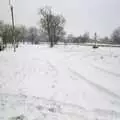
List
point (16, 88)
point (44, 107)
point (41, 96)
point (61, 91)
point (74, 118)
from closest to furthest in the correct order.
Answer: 1. point (74, 118)
2. point (44, 107)
3. point (41, 96)
4. point (61, 91)
5. point (16, 88)

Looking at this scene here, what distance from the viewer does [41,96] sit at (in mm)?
2521

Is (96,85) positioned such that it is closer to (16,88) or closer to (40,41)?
(16,88)

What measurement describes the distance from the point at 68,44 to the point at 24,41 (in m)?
6.81

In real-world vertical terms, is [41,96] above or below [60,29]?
below

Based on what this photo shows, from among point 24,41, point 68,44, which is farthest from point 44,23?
point 24,41

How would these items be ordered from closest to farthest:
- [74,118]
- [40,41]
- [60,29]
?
[74,118]
[60,29]
[40,41]

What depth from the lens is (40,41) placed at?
69.5 ft

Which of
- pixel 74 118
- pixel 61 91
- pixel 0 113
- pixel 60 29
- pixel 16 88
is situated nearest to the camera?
pixel 74 118

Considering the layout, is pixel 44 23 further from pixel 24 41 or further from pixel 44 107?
pixel 44 107

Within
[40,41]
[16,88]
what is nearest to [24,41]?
[40,41]

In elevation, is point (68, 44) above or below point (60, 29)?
below

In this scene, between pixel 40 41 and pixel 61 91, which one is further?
pixel 40 41

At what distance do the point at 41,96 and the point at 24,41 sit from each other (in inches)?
814

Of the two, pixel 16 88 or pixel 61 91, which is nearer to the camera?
pixel 61 91
